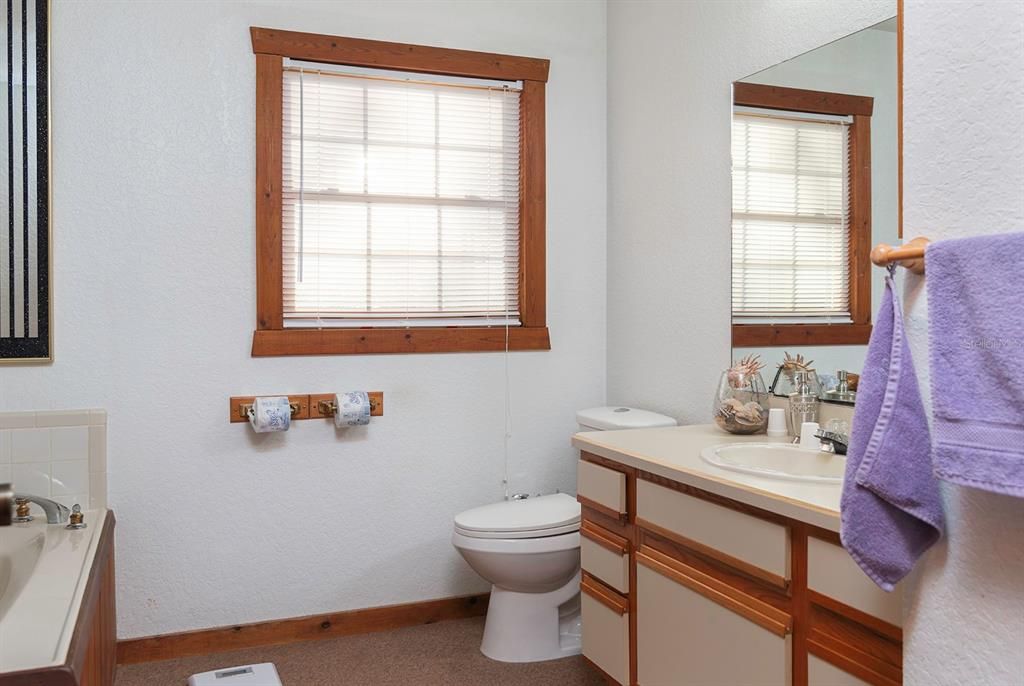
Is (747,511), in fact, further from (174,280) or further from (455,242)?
(174,280)

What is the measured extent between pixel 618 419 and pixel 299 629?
1438 millimetres

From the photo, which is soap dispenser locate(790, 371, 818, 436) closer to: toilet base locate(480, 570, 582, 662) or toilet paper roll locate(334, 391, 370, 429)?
toilet base locate(480, 570, 582, 662)

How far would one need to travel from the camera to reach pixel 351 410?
3018mm

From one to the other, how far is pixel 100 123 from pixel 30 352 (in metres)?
0.82

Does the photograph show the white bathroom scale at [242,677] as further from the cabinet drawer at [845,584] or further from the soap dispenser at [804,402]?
the soap dispenser at [804,402]

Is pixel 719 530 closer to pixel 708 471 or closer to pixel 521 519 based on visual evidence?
pixel 708 471

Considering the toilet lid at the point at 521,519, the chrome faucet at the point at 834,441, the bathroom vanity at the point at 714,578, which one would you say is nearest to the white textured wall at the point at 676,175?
the bathroom vanity at the point at 714,578

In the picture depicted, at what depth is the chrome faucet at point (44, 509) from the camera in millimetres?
2508

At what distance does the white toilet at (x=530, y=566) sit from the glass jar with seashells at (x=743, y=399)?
399mm

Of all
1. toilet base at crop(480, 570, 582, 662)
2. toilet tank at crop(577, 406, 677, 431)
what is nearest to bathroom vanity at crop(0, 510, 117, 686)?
toilet base at crop(480, 570, 582, 662)

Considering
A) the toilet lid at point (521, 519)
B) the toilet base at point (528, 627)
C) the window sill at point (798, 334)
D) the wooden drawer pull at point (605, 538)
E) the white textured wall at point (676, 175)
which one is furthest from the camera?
the toilet base at point (528, 627)

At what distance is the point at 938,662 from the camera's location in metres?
1.26

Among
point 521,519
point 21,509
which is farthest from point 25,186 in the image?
point 521,519

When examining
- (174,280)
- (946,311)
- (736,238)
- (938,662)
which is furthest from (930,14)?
(174,280)
